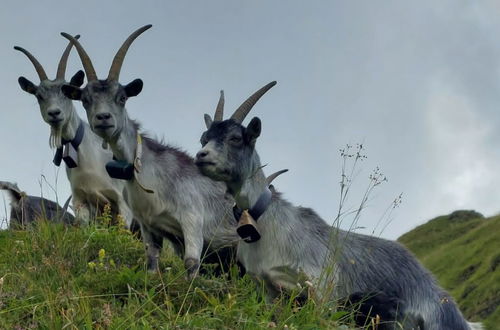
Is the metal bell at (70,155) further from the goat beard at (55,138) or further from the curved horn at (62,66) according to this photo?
the curved horn at (62,66)

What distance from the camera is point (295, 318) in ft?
25.1

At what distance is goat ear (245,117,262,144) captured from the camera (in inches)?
325

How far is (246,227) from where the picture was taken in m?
8.38

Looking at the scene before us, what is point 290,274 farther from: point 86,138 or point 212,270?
point 86,138

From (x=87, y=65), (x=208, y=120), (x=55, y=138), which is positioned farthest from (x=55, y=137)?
(x=208, y=120)

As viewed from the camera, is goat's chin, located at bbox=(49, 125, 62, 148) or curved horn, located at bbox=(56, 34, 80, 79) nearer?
goat's chin, located at bbox=(49, 125, 62, 148)

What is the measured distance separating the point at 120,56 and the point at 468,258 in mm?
31834

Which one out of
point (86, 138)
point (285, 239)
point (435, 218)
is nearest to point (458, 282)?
point (435, 218)

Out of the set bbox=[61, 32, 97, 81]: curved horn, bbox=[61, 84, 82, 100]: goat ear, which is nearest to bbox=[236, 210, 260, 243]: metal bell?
bbox=[61, 84, 82, 100]: goat ear

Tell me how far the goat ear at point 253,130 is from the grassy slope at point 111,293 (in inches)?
52.8

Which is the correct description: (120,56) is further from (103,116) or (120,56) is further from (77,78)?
(77,78)

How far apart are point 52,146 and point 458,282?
28911 mm

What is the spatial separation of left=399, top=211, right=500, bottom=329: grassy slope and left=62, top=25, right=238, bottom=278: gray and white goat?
22895 millimetres

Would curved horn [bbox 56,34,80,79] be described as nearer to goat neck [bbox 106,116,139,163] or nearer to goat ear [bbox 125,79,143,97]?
goat neck [bbox 106,116,139,163]
